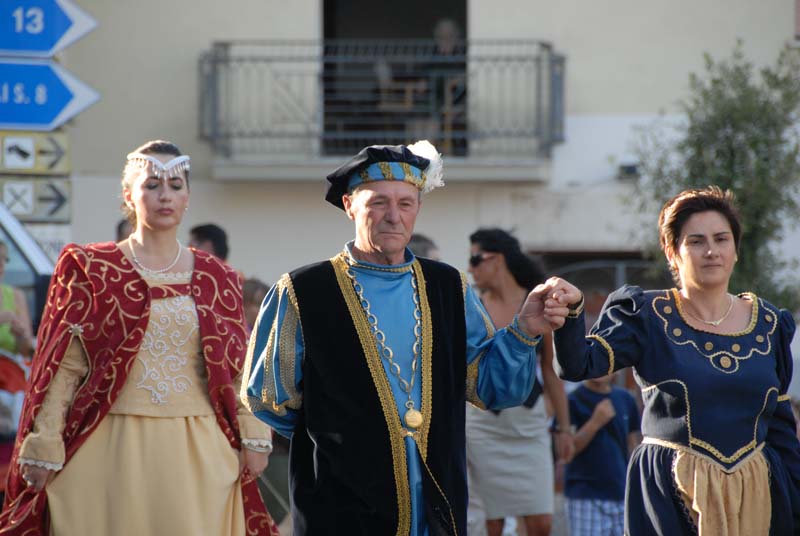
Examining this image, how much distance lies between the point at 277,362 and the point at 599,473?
3.79 metres

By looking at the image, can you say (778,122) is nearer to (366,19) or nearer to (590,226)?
(590,226)

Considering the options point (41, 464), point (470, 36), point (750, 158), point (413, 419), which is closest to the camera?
point (413, 419)

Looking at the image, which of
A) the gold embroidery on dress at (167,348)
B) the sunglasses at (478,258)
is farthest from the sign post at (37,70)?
the gold embroidery on dress at (167,348)

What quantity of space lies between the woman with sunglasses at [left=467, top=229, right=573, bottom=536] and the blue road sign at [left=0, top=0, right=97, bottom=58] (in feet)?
9.52

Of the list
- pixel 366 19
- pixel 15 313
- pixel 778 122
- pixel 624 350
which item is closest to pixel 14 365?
pixel 15 313

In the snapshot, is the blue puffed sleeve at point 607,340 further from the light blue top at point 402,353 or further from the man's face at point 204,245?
the man's face at point 204,245

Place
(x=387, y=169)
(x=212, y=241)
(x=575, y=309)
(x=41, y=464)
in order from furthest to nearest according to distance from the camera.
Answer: (x=212, y=241), (x=41, y=464), (x=575, y=309), (x=387, y=169)

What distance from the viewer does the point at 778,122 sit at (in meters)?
11.5

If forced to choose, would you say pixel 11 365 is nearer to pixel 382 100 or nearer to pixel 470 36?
pixel 382 100

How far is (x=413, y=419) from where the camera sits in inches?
164

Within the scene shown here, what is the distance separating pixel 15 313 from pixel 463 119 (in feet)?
27.0

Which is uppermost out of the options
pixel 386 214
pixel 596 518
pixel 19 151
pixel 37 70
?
pixel 37 70

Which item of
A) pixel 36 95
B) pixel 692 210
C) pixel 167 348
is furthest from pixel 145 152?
pixel 36 95

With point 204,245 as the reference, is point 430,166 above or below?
above
